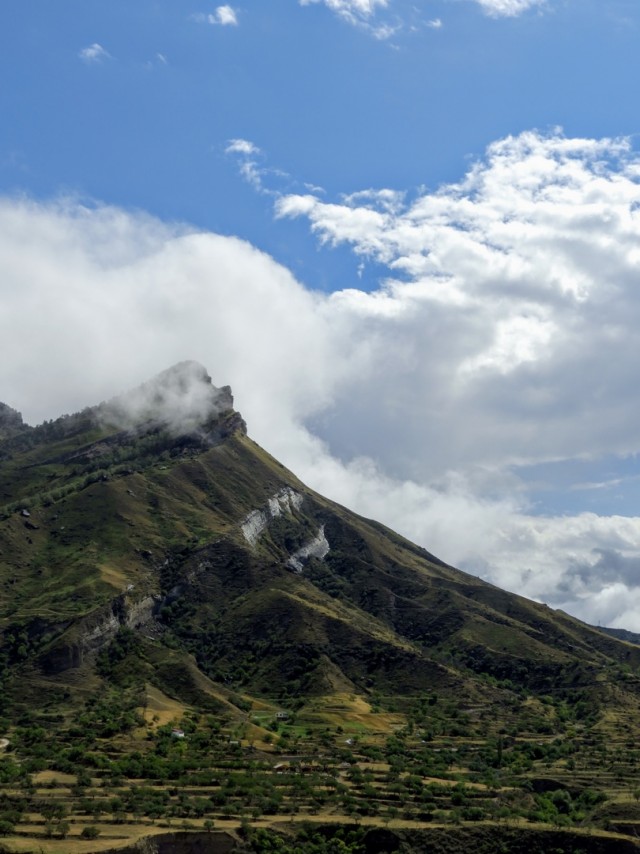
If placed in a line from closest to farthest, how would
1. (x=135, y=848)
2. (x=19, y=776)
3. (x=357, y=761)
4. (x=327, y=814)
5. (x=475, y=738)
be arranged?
(x=135, y=848), (x=327, y=814), (x=19, y=776), (x=357, y=761), (x=475, y=738)

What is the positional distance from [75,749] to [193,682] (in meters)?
51.3

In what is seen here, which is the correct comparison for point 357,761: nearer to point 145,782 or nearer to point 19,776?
point 145,782

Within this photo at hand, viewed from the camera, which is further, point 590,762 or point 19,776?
point 590,762

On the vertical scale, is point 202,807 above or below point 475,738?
below

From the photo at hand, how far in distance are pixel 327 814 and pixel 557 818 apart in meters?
29.0

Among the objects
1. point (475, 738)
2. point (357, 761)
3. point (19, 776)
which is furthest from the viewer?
point (475, 738)

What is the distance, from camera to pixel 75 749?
14600 cm

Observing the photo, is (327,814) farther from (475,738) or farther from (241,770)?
(475,738)

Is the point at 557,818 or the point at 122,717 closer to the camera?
the point at 557,818

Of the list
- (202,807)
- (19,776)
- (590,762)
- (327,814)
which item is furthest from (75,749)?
(590,762)

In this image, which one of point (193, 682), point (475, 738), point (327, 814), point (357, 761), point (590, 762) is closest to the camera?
point (327, 814)

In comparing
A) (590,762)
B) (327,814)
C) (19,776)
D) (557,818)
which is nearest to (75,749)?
(19,776)

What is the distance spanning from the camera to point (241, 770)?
140250 mm

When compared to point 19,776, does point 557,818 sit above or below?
above
